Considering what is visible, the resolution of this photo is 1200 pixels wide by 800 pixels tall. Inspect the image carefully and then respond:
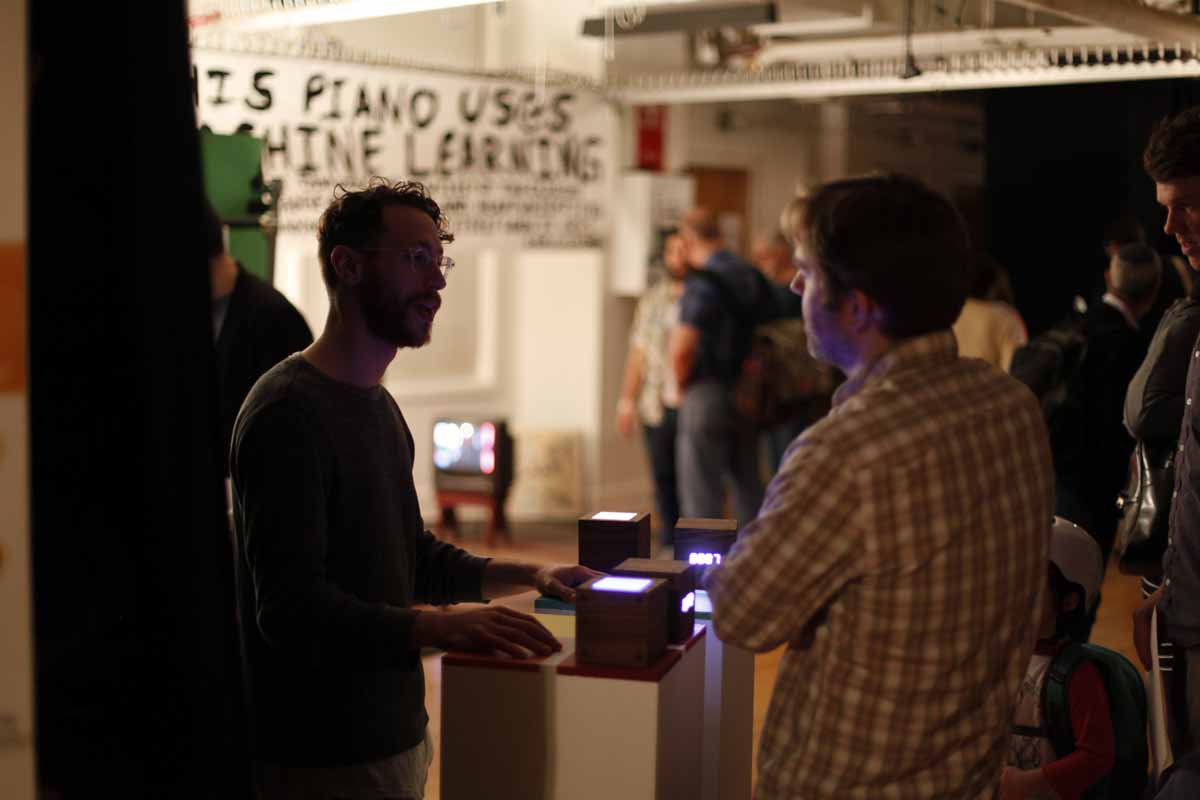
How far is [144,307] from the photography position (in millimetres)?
1608

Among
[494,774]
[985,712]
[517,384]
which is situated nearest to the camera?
[985,712]

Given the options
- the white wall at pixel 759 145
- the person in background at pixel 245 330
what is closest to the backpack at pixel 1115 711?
the person in background at pixel 245 330

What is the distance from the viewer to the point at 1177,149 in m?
2.52

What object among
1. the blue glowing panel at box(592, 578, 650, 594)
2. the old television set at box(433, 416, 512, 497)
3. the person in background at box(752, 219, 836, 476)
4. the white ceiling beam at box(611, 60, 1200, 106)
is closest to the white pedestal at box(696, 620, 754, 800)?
the blue glowing panel at box(592, 578, 650, 594)

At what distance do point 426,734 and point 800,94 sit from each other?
4.67m

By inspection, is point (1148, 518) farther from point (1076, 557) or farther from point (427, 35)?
point (427, 35)

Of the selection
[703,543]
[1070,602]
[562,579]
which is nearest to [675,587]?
[562,579]

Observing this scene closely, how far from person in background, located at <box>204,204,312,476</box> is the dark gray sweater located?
90 cm

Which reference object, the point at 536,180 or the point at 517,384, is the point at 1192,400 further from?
the point at 517,384

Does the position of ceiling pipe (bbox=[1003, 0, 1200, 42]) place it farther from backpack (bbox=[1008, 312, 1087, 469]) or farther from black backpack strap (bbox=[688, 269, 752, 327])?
black backpack strap (bbox=[688, 269, 752, 327])

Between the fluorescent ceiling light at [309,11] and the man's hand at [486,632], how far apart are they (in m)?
2.37

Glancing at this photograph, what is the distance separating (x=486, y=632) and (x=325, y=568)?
25 centimetres

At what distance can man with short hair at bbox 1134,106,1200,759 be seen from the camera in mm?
2521

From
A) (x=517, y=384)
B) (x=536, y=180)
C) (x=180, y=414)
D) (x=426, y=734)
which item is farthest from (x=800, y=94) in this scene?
(x=180, y=414)
